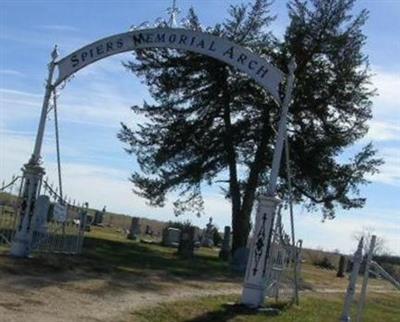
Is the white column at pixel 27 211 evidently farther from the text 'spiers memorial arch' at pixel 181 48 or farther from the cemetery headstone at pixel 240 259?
the cemetery headstone at pixel 240 259

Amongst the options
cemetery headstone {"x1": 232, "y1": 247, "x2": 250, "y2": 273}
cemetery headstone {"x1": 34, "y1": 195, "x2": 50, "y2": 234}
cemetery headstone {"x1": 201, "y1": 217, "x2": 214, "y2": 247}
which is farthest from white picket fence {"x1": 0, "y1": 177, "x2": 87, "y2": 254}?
cemetery headstone {"x1": 201, "y1": 217, "x2": 214, "y2": 247}

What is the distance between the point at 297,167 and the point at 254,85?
414cm

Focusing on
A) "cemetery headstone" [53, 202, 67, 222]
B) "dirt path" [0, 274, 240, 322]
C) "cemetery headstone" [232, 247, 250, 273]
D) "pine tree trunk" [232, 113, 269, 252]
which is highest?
"pine tree trunk" [232, 113, 269, 252]

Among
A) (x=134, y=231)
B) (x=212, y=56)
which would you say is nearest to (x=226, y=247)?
(x=134, y=231)

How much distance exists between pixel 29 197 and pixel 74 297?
16.0ft

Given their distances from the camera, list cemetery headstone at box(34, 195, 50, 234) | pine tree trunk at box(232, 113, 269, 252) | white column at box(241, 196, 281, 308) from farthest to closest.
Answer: pine tree trunk at box(232, 113, 269, 252)
cemetery headstone at box(34, 195, 50, 234)
white column at box(241, 196, 281, 308)

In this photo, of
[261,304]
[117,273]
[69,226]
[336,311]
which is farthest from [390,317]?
[69,226]

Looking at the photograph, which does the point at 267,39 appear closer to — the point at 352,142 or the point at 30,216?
the point at 352,142

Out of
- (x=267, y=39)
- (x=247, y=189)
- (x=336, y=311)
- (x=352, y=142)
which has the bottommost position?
(x=336, y=311)

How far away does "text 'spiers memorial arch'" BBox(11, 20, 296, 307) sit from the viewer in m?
14.4

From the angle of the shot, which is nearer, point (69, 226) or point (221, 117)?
point (69, 226)

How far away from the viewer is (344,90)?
33.5 metres

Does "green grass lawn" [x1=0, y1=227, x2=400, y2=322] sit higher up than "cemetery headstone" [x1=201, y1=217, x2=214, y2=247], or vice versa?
"cemetery headstone" [x1=201, y1=217, x2=214, y2=247]

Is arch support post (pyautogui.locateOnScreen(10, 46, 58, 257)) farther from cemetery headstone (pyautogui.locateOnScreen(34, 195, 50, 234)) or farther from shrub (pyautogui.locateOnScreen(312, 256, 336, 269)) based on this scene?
shrub (pyautogui.locateOnScreen(312, 256, 336, 269))
